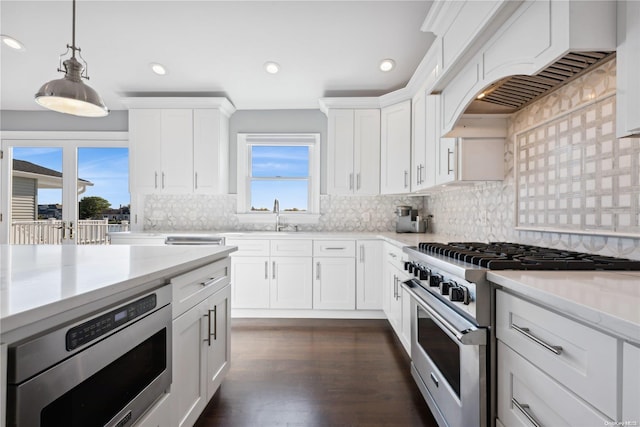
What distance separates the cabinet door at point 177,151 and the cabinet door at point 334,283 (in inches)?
74.9

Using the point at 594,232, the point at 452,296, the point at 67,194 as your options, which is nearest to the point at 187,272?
the point at 452,296

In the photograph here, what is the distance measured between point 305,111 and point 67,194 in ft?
11.2

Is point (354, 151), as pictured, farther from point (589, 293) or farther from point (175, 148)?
point (589, 293)

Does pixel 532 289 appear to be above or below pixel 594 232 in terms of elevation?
below

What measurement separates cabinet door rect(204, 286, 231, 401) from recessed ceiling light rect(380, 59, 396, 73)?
2.67m

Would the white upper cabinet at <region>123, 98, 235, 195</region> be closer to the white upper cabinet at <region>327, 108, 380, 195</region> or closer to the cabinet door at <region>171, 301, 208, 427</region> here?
the white upper cabinet at <region>327, 108, 380, 195</region>

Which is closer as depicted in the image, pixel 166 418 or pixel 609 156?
pixel 166 418

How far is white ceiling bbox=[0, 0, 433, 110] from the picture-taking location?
101 inches

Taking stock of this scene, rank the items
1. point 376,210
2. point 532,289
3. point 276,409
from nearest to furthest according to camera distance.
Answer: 1. point 532,289
2. point 276,409
3. point 376,210

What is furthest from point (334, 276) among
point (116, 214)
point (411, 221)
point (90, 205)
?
point (90, 205)

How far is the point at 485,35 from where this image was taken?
1360 millimetres

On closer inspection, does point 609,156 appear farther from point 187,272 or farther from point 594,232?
point 187,272

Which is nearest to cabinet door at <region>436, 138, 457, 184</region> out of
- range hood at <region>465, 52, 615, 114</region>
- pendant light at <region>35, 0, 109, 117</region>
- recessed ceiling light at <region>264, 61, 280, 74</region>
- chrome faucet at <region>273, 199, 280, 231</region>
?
range hood at <region>465, 52, 615, 114</region>

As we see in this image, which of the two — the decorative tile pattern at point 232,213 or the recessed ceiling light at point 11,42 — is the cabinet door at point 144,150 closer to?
the decorative tile pattern at point 232,213
